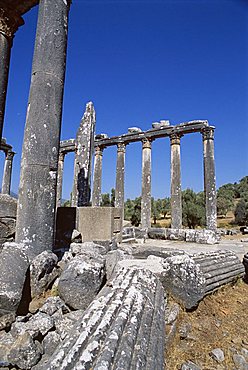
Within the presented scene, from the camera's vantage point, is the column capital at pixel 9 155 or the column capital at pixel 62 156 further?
the column capital at pixel 9 155

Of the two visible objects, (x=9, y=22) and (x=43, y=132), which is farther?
(x=9, y=22)

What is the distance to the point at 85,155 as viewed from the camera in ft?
37.2

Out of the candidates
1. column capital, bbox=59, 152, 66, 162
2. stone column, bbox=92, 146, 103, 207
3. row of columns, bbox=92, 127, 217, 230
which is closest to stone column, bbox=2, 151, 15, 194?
column capital, bbox=59, 152, 66, 162

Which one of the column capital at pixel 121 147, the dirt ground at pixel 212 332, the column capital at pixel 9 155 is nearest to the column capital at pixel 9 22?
the dirt ground at pixel 212 332

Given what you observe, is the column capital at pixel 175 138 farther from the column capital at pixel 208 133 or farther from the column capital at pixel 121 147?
the column capital at pixel 121 147

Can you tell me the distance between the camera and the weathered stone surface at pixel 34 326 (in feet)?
7.81

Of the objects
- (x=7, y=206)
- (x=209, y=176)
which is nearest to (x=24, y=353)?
(x=7, y=206)

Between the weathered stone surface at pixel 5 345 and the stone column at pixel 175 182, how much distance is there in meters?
14.5

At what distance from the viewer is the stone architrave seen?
11039mm

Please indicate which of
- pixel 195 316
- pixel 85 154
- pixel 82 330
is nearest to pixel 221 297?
pixel 195 316

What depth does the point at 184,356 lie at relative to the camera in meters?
2.58

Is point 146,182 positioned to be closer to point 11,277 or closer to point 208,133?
point 208,133

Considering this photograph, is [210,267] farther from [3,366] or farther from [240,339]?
[3,366]

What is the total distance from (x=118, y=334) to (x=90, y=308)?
53 cm
